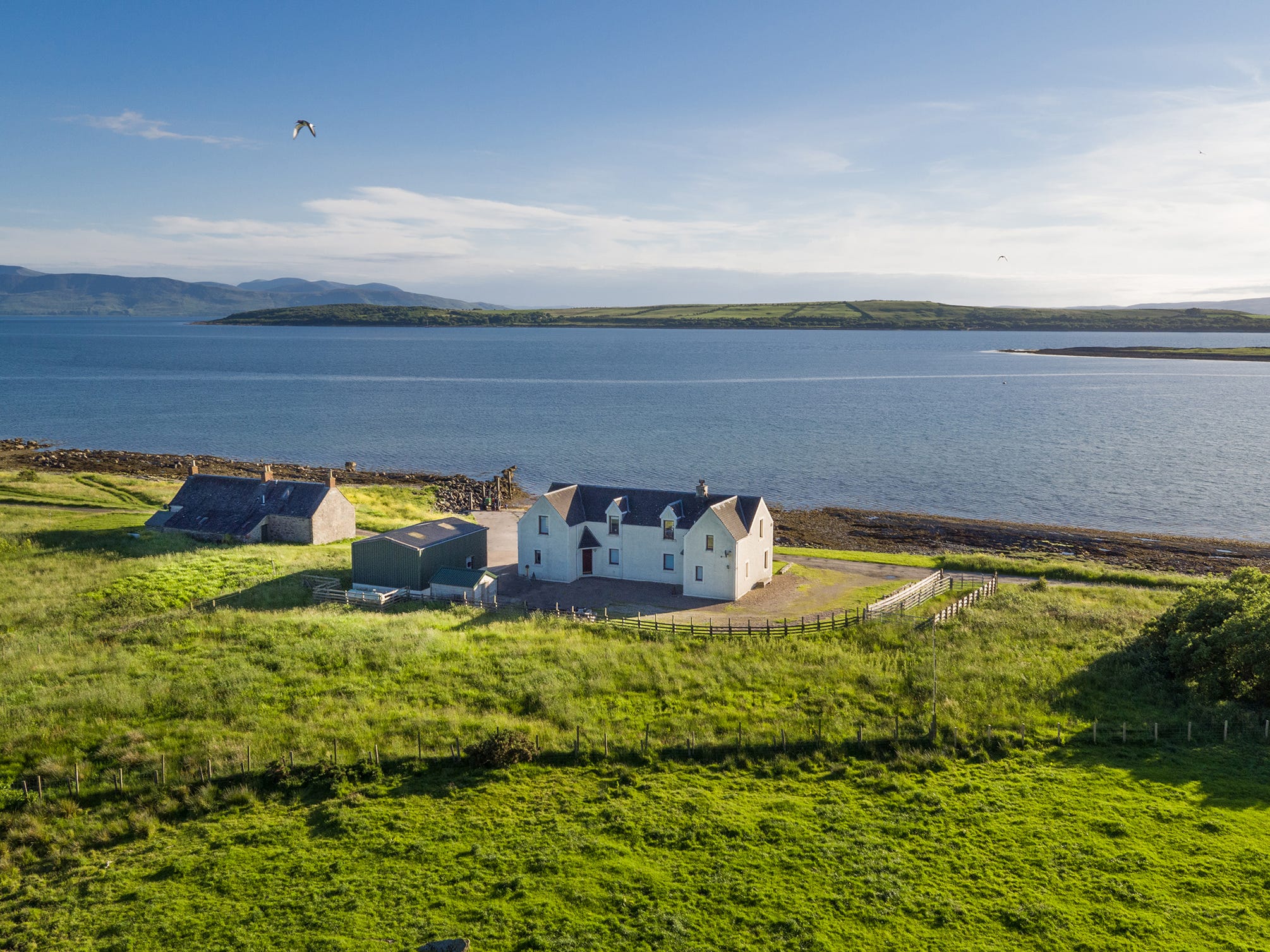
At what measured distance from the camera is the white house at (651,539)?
4653cm

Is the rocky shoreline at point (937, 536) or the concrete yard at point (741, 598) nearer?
the concrete yard at point (741, 598)

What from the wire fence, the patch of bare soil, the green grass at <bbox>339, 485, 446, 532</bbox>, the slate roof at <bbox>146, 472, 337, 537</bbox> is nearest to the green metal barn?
the slate roof at <bbox>146, 472, 337, 537</bbox>

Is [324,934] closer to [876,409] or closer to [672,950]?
[672,950]

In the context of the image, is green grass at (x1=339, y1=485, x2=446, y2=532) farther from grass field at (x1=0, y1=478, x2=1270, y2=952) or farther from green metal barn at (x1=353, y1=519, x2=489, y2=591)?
grass field at (x1=0, y1=478, x2=1270, y2=952)

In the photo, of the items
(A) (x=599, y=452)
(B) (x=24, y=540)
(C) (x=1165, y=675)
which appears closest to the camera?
(C) (x=1165, y=675)

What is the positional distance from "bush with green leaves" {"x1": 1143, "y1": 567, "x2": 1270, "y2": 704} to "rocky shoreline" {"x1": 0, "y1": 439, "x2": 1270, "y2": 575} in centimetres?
2378

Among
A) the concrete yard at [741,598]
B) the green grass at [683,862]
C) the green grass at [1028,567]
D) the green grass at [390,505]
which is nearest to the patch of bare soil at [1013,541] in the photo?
the green grass at [1028,567]

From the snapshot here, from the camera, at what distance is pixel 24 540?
54.6 meters

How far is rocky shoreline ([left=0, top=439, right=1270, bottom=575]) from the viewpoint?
62.9 meters

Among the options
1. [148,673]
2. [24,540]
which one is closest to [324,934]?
[148,673]

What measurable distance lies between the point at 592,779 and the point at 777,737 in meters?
7.11

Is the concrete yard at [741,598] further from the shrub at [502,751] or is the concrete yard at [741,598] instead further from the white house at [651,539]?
the shrub at [502,751]

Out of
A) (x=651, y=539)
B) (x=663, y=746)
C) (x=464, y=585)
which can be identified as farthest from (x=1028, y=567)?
(x=464, y=585)

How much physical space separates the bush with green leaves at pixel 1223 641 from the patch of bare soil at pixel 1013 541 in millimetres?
23687
